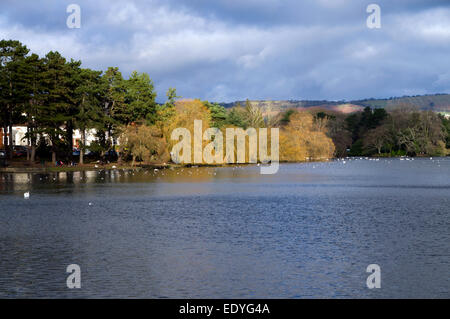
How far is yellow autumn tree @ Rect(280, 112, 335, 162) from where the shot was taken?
14288 cm

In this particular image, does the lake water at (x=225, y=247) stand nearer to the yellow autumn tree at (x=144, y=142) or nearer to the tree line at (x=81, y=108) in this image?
the tree line at (x=81, y=108)

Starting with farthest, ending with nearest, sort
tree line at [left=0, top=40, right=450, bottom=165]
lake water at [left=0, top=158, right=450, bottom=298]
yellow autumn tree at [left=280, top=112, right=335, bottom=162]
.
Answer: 1. yellow autumn tree at [left=280, top=112, right=335, bottom=162]
2. tree line at [left=0, top=40, right=450, bottom=165]
3. lake water at [left=0, top=158, right=450, bottom=298]

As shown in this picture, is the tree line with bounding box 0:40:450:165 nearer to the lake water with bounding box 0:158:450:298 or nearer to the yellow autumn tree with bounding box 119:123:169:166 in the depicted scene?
the yellow autumn tree with bounding box 119:123:169:166

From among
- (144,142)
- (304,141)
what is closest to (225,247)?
(144,142)

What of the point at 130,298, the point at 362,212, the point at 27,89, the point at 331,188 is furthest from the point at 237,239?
the point at 27,89

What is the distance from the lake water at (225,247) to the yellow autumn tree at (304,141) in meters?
100

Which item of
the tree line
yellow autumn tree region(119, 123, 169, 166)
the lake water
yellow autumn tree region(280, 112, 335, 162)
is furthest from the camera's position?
yellow autumn tree region(280, 112, 335, 162)

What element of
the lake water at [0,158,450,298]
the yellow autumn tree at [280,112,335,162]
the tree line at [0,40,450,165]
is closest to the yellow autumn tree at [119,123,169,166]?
the tree line at [0,40,450,165]

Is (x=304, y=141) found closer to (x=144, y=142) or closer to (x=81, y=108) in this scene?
(x=144, y=142)

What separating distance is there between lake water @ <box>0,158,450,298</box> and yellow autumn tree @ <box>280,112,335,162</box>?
10021 centimetres

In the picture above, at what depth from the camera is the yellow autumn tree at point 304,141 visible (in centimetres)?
14288

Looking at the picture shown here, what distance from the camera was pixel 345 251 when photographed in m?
21.9
